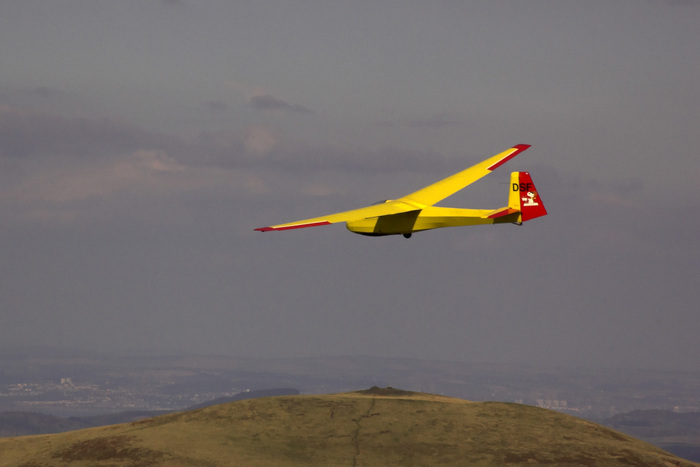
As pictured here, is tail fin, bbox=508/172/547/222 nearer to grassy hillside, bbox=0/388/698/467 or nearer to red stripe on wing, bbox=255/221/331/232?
red stripe on wing, bbox=255/221/331/232

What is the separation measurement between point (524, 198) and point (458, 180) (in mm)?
15562

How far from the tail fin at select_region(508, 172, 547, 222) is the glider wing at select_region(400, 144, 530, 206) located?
935 centimetres

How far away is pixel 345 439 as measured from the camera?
104 metres

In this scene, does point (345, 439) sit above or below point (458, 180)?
below

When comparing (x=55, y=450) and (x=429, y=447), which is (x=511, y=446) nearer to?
(x=429, y=447)

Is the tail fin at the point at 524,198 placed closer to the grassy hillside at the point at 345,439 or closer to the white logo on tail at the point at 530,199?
the white logo on tail at the point at 530,199

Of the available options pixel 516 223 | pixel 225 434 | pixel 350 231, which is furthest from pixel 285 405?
pixel 516 223

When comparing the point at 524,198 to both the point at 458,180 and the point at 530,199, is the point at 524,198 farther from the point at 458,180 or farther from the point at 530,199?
the point at 458,180

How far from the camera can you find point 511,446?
103562 mm

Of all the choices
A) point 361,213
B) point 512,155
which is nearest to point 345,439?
point 361,213

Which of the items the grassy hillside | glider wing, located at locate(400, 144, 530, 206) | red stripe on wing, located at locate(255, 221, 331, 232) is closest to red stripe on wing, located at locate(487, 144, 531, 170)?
glider wing, located at locate(400, 144, 530, 206)

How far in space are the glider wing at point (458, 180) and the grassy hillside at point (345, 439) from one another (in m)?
31.6

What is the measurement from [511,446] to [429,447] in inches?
414

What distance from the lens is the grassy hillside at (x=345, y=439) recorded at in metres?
99.4
